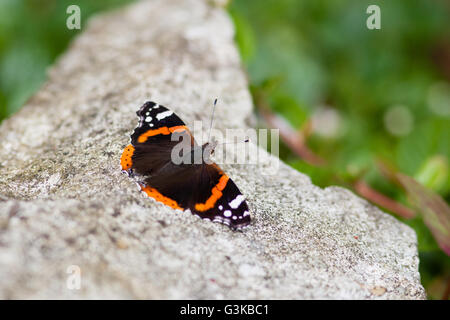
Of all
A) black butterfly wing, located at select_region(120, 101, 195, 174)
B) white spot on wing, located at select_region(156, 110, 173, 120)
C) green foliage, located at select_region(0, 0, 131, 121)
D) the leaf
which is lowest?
the leaf

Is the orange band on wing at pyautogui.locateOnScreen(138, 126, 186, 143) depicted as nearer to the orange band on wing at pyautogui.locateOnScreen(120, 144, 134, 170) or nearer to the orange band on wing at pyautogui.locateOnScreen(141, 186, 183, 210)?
the orange band on wing at pyautogui.locateOnScreen(120, 144, 134, 170)

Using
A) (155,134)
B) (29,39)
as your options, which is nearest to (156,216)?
(155,134)

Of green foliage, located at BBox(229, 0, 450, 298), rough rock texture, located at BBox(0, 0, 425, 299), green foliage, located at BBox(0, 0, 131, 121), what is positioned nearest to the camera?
rough rock texture, located at BBox(0, 0, 425, 299)

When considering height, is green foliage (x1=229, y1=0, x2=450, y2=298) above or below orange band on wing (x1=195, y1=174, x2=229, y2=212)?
above

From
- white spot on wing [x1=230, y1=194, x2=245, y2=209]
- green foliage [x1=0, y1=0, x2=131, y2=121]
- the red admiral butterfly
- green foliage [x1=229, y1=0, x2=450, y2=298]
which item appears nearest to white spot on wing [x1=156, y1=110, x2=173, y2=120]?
→ the red admiral butterfly

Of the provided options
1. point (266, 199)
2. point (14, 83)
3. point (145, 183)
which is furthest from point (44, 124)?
point (14, 83)

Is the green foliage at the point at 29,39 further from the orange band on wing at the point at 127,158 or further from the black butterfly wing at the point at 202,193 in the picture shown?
the black butterfly wing at the point at 202,193

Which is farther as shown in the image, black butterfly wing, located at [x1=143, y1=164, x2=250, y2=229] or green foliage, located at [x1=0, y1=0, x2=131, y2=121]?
green foliage, located at [x1=0, y1=0, x2=131, y2=121]

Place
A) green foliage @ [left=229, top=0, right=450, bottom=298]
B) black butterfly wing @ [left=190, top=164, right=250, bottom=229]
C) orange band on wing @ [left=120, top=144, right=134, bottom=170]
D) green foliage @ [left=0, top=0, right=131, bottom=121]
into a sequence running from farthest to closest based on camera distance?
green foliage @ [left=0, top=0, right=131, bottom=121]
green foliage @ [left=229, top=0, right=450, bottom=298]
orange band on wing @ [left=120, top=144, right=134, bottom=170]
black butterfly wing @ [left=190, top=164, right=250, bottom=229]
